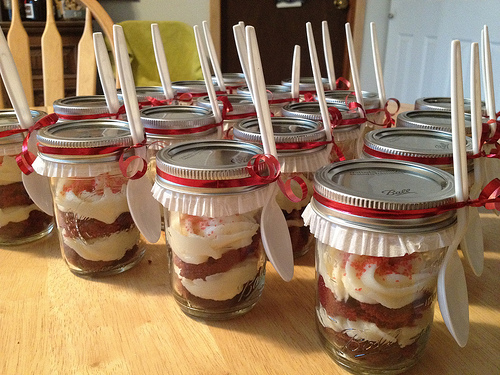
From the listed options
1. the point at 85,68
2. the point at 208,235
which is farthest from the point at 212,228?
the point at 85,68

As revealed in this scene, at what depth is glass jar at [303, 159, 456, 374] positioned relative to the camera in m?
0.44

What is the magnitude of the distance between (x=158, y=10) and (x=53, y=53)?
1.47m

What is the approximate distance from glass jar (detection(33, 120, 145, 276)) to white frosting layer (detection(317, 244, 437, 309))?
1.10 ft

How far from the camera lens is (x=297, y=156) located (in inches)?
25.9

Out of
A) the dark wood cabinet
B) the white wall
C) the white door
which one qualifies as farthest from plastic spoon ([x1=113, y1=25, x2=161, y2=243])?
the white wall

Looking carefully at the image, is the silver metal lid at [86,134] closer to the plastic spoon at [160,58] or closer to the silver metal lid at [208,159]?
the silver metal lid at [208,159]

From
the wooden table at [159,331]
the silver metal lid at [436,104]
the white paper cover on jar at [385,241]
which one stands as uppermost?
the silver metal lid at [436,104]

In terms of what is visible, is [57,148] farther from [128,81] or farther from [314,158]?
[314,158]

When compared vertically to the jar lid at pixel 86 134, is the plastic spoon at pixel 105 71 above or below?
above

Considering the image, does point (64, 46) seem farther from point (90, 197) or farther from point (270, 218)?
point (270, 218)

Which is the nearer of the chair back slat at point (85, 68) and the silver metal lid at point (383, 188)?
the silver metal lid at point (383, 188)

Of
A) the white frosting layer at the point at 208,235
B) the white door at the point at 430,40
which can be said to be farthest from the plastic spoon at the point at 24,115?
the white door at the point at 430,40

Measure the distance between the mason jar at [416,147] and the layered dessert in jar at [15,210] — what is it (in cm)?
56

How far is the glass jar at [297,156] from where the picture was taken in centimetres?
65
